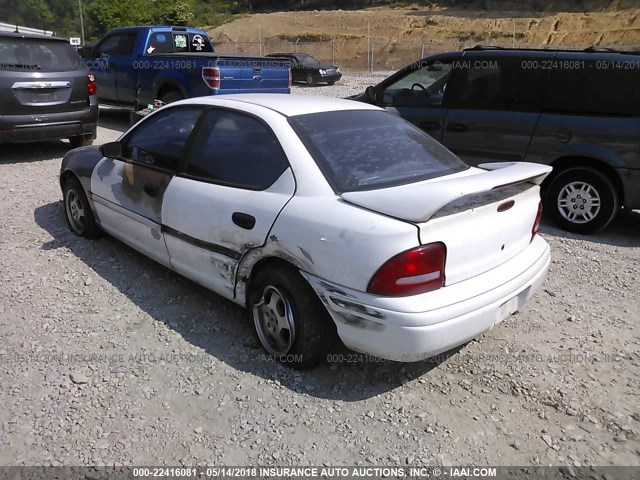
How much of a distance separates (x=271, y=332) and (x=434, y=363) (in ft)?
3.47

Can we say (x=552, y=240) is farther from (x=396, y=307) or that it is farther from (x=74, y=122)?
(x=74, y=122)

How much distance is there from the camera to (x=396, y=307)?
275 cm

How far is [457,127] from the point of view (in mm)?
6660

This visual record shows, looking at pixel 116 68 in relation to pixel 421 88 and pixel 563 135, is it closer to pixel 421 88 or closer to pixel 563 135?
pixel 421 88

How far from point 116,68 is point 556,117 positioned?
29.4 feet

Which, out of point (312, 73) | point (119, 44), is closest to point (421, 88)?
point (119, 44)

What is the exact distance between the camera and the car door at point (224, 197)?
10.9ft

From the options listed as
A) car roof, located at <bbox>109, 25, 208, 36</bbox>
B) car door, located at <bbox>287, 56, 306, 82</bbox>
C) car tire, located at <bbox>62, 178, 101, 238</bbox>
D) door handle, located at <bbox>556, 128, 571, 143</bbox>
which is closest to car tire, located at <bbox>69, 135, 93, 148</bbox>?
car roof, located at <bbox>109, 25, 208, 36</bbox>

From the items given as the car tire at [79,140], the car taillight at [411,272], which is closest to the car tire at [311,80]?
the car tire at [79,140]

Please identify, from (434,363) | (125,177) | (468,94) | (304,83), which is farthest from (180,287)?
(304,83)

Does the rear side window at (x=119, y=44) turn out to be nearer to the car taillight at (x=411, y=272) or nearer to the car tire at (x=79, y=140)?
the car tire at (x=79, y=140)

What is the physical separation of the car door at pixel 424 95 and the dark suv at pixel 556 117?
1 cm

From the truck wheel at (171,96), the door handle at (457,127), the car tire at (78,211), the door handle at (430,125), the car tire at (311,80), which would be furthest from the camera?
the car tire at (311,80)

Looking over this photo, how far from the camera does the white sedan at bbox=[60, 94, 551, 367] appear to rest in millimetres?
2787
